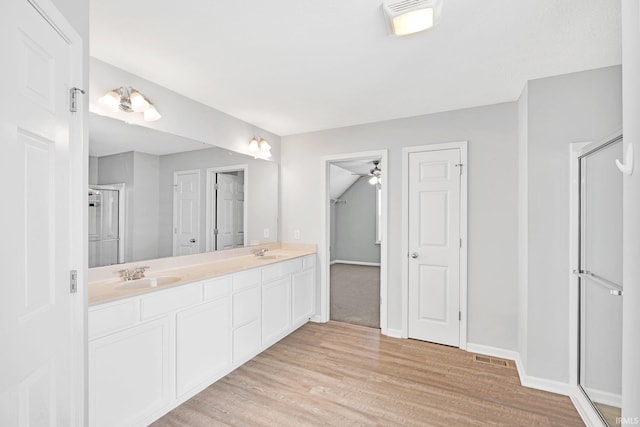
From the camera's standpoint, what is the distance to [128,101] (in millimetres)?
2219

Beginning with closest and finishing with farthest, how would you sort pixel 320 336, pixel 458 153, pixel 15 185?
pixel 15 185 < pixel 458 153 < pixel 320 336

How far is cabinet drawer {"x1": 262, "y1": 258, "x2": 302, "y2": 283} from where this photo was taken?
296cm

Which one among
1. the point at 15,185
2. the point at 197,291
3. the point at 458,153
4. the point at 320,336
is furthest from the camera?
the point at 320,336

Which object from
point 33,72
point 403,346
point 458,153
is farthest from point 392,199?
point 33,72

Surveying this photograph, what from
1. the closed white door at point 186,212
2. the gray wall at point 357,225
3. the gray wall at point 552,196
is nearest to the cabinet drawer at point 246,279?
the closed white door at point 186,212

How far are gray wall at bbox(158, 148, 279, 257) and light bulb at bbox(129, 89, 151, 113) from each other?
47cm

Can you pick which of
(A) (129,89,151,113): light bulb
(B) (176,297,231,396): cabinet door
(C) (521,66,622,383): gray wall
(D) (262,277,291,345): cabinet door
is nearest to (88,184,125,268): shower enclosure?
(A) (129,89,151,113): light bulb

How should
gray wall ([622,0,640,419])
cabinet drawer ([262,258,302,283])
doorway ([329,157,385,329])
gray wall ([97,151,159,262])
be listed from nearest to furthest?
gray wall ([622,0,640,419]) → gray wall ([97,151,159,262]) → cabinet drawer ([262,258,302,283]) → doorway ([329,157,385,329])

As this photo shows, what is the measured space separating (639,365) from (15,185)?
1.87 metres

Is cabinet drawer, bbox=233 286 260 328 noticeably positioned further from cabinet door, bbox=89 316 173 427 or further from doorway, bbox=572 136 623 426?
doorway, bbox=572 136 623 426

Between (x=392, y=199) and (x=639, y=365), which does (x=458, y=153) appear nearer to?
(x=392, y=199)

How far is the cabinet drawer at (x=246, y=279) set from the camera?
8.44 feet

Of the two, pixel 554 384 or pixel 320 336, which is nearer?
pixel 554 384

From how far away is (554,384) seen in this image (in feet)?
7.68
